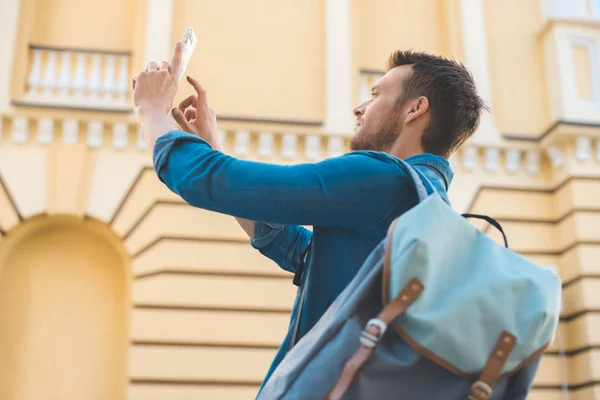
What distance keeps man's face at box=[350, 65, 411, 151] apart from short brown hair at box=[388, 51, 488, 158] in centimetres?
2

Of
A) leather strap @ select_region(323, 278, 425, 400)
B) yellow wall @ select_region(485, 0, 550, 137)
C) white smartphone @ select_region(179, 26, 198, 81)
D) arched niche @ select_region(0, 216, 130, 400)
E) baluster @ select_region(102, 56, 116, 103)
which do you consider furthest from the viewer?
yellow wall @ select_region(485, 0, 550, 137)

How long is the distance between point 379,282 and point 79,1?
5880 millimetres

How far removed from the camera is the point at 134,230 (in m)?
5.71

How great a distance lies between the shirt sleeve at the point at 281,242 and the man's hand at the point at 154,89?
32 centimetres

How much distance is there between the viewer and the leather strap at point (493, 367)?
100 cm

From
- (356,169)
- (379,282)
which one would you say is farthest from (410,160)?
(379,282)

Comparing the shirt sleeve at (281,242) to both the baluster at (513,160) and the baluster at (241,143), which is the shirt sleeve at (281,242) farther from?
the baluster at (513,160)

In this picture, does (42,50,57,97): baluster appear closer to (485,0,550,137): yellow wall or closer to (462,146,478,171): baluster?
(462,146,478,171): baluster

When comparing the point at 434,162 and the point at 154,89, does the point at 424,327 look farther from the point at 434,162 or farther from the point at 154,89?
the point at 154,89

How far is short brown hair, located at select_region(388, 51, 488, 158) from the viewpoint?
54.4 inches

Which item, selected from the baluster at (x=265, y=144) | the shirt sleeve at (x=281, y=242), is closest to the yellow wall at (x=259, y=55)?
the baluster at (x=265, y=144)

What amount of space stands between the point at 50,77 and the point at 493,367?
218 inches

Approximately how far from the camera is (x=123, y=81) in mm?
6090

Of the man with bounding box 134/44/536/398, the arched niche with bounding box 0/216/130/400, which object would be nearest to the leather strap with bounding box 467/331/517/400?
the man with bounding box 134/44/536/398
